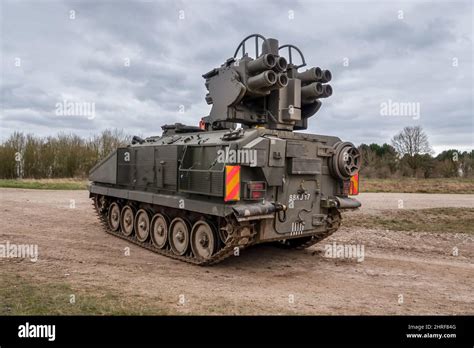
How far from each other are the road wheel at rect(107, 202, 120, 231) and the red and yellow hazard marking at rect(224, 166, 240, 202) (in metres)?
5.70

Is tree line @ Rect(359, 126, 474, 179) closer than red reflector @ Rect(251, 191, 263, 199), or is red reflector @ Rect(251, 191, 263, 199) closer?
red reflector @ Rect(251, 191, 263, 199)

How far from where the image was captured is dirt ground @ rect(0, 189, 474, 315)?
5758 mm

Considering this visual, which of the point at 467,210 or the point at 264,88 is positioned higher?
the point at 264,88

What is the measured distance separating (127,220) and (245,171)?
16.9ft

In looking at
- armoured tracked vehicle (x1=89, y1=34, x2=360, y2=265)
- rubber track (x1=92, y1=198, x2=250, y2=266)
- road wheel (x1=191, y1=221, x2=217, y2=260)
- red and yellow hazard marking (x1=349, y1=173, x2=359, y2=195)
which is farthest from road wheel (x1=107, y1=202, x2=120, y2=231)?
red and yellow hazard marking (x1=349, y1=173, x2=359, y2=195)

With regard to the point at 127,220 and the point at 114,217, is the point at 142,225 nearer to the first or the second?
the point at 127,220

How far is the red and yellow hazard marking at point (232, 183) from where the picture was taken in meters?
6.94

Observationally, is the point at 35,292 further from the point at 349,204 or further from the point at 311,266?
the point at 349,204

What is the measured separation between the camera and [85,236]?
11.2 meters

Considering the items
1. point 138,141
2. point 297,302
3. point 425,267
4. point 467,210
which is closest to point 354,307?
point 297,302

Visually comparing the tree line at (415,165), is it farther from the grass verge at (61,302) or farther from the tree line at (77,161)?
the grass verge at (61,302)

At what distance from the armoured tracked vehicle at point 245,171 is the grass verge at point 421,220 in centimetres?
463

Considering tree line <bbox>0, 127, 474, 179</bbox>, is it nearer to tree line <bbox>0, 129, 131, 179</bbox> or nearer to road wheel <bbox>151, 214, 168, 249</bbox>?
tree line <bbox>0, 129, 131, 179</bbox>
